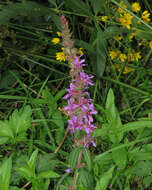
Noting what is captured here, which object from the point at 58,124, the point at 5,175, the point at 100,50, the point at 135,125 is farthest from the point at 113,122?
the point at 5,175

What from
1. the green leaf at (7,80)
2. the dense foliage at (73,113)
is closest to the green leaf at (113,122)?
the dense foliage at (73,113)

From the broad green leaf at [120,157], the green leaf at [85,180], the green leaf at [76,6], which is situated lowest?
the green leaf at [85,180]

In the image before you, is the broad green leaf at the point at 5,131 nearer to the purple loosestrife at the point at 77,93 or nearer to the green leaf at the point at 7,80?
the purple loosestrife at the point at 77,93

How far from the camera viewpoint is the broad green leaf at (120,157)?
1.04m

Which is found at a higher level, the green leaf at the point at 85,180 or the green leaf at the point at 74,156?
the green leaf at the point at 74,156

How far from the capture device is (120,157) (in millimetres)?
1062

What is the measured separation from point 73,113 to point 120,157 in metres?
0.32

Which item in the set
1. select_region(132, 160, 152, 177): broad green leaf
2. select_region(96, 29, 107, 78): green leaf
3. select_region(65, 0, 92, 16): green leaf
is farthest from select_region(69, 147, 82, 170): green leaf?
select_region(65, 0, 92, 16): green leaf

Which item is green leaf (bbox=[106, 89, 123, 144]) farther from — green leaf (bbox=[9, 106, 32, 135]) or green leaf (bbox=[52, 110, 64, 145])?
green leaf (bbox=[9, 106, 32, 135])

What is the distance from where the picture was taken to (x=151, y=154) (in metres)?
1.06

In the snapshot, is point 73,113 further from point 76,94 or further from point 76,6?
point 76,6

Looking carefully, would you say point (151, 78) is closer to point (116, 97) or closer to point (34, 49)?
point (116, 97)

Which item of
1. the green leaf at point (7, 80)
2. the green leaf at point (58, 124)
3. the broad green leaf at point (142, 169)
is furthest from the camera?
the green leaf at point (7, 80)

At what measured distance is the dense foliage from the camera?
96cm
